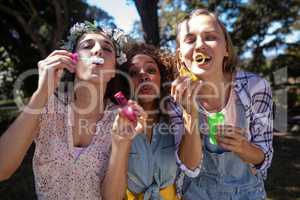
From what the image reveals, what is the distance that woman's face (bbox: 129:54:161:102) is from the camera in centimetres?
258

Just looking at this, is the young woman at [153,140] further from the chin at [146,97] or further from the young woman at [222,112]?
the young woman at [222,112]

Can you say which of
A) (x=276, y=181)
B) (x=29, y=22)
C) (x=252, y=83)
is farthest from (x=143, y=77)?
(x=29, y=22)

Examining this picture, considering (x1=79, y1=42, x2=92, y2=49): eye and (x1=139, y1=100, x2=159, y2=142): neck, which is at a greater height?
(x1=79, y1=42, x2=92, y2=49): eye

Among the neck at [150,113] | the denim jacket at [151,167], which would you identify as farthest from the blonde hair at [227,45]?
the denim jacket at [151,167]

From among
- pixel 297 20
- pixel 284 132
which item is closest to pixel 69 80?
pixel 284 132

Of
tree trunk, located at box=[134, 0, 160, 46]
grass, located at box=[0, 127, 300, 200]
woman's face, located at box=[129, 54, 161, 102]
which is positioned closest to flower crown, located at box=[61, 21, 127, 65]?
woman's face, located at box=[129, 54, 161, 102]

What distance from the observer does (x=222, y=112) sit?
242 cm

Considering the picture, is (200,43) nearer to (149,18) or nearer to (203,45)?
(203,45)

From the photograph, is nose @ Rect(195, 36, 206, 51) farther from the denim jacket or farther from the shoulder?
the denim jacket

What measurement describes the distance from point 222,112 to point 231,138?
0.30 meters

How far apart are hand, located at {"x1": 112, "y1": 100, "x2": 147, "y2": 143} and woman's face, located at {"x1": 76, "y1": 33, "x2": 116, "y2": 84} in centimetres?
33

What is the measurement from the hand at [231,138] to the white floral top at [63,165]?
68 cm

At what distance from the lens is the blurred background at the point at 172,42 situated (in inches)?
274

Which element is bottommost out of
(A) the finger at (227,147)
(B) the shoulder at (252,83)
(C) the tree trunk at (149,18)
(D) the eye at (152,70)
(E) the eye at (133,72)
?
(A) the finger at (227,147)
